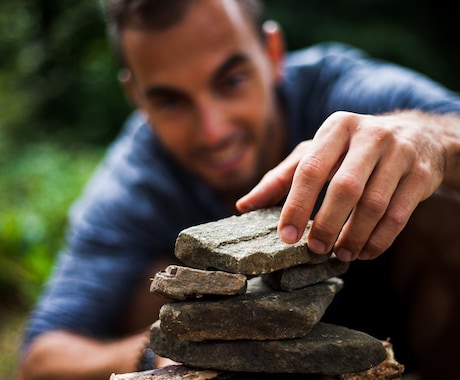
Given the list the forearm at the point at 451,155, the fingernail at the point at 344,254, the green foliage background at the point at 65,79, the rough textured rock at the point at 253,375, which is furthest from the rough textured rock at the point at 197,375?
the green foliage background at the point at 65,79

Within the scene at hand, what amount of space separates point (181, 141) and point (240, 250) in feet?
6.35

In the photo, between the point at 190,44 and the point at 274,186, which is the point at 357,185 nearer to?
the point at 274,186

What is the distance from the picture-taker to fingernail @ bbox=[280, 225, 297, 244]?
1.86 m

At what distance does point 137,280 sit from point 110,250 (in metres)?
0.29

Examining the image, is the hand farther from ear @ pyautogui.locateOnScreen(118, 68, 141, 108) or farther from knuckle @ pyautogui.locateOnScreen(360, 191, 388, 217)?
ear @ pyautogui.locateOnScreen(118, 68, 141, 108)

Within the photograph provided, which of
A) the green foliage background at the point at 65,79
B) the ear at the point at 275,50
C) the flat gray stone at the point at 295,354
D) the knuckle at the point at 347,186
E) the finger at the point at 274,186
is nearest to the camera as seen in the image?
the knuckle at the point at 347,186

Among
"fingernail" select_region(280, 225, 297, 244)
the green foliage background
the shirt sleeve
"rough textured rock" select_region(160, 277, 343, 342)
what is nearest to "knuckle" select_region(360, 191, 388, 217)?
"fingernail" select_region(280, 225, 297, 244)

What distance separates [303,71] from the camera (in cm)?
448

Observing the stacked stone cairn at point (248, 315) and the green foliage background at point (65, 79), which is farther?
the green foliage background at point (65, 79)

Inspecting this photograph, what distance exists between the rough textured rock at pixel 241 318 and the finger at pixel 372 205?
260 mm

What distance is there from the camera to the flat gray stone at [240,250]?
6.10 ft

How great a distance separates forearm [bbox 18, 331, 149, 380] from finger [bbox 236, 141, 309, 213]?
1.18 metres

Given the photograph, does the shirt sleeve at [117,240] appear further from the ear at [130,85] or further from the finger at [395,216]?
the finger at [395,216]

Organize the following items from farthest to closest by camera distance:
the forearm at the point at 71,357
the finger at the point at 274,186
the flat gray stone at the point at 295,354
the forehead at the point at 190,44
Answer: the forehead at the point at 190,44 < the forearm at the point at 71,357 < the finger at the point at 274,186 < the flat gray stone at the point at 295,354
